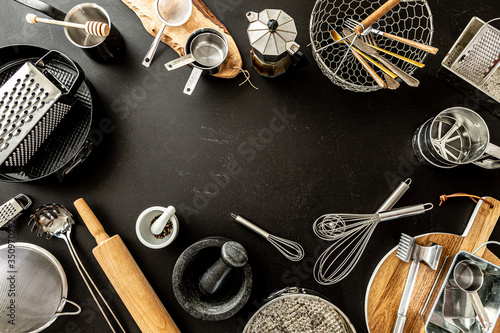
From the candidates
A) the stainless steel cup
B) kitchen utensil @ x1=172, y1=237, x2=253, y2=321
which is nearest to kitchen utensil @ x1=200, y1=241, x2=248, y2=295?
kitchen utensil @ x1=172, y1=237, x2=253, y2=321

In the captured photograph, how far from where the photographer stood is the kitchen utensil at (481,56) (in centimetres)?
94

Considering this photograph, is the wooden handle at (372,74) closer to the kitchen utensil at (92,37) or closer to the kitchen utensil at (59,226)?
the kitchen utensil at (92,37)

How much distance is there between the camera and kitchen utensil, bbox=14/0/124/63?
90 centimetres

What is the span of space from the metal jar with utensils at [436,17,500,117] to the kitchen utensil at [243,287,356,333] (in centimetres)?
71

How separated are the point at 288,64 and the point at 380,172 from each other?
41cm

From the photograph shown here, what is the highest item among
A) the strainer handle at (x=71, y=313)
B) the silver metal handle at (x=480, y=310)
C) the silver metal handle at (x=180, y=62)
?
the silver metal handle at (x=180, y=62)

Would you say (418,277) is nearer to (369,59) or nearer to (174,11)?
(369,59)

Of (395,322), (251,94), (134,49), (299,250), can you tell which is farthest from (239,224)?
(134,49)

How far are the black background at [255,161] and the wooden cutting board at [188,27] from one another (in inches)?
1.2

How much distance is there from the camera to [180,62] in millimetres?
874

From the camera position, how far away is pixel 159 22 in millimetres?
977

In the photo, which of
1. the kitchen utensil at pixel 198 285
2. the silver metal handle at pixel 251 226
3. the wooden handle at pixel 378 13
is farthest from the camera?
the silver metal handle at pixel 251 226

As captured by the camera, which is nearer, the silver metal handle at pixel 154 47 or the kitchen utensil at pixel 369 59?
the kitchen utensil at pixel 369 59

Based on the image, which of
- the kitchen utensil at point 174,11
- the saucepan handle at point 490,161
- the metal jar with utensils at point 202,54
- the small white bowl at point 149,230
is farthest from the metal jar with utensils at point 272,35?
the saucepan handle at point 490,161
